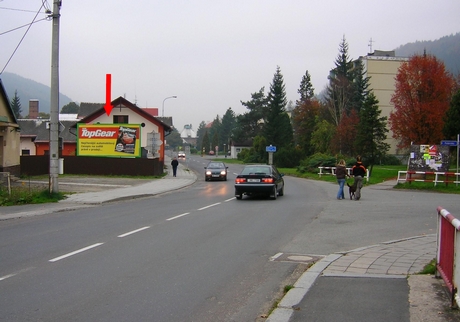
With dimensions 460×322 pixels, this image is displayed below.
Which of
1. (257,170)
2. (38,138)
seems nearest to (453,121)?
(257,170)

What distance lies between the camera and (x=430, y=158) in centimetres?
2722

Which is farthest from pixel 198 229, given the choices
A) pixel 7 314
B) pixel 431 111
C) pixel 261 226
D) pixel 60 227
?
pixel 431 111

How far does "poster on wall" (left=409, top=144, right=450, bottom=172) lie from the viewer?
26.9 meters

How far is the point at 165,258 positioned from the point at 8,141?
→ 2717 cm

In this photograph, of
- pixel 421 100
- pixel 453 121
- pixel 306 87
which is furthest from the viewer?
pixel 306 87

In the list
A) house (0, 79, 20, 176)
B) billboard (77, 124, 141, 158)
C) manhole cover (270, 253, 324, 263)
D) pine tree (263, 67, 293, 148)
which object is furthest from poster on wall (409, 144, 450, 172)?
pine tree (263, 67, 293, 148)

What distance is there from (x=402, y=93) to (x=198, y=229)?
113 feet

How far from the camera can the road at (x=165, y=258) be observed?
593 centimetres

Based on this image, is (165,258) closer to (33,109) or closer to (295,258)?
(295,258)

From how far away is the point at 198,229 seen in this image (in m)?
12.2

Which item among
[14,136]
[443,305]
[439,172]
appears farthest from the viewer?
[14,136]

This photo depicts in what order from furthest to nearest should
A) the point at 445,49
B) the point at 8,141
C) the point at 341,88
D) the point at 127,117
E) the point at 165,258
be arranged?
the point at 445,49
the point at 341,88
the point at 127,117
the point at 8,141
the point at 165,258

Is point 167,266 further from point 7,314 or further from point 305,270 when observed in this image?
point 7,314

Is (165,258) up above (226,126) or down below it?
below
